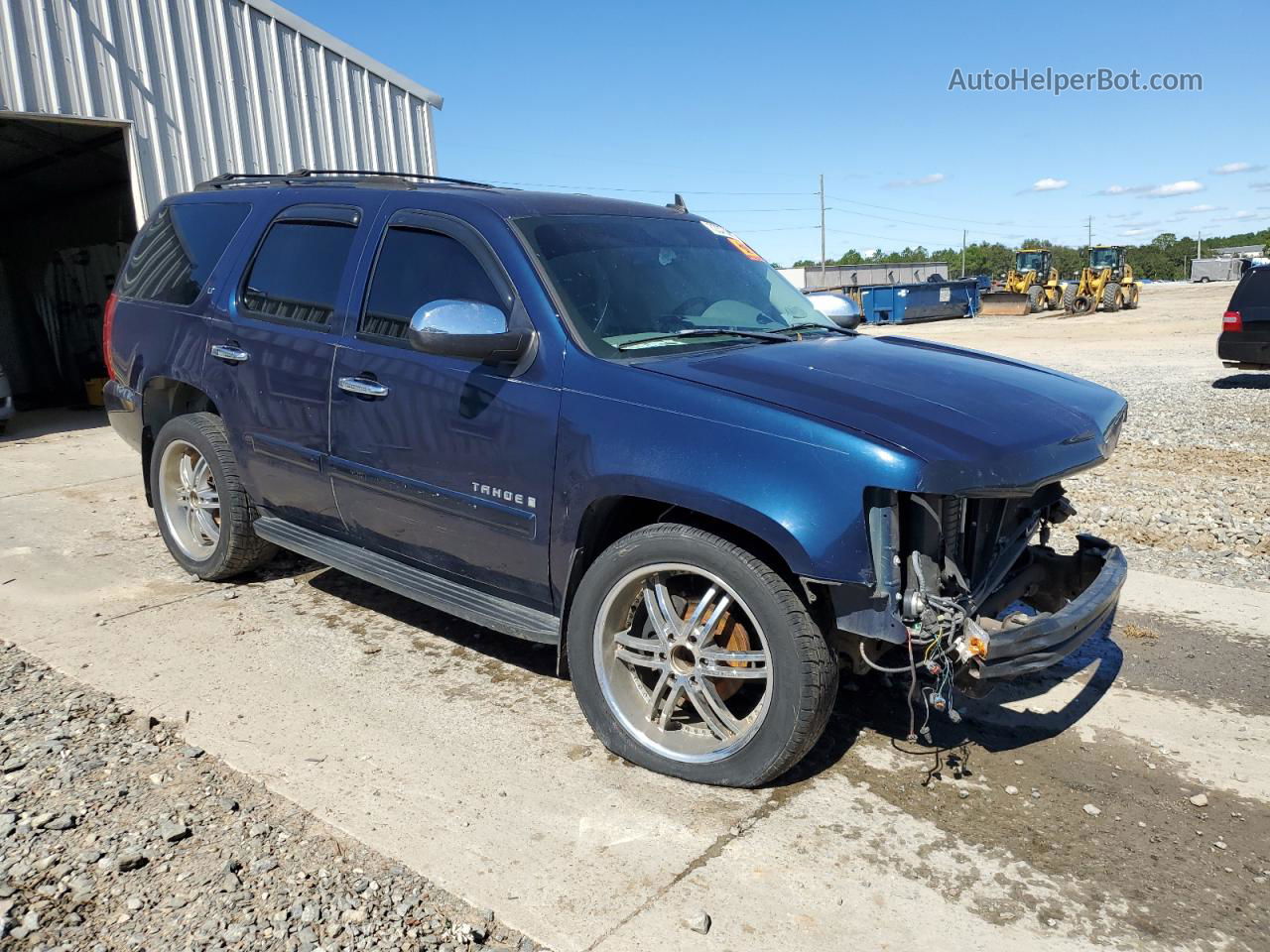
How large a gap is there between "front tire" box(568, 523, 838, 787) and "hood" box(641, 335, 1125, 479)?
21.1 inches

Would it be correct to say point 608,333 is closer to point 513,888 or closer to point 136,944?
point 513,888

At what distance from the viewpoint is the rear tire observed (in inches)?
1452

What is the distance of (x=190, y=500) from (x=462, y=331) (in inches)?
110

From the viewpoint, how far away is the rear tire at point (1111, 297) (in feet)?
121

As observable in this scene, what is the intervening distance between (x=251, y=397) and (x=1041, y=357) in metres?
18.8

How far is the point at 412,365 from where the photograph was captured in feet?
12.4

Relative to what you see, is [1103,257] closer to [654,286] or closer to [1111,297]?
[1111,297]

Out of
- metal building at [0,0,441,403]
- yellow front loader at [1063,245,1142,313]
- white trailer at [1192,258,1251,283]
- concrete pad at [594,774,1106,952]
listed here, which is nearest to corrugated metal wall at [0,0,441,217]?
metal building at [0,0,441,403]

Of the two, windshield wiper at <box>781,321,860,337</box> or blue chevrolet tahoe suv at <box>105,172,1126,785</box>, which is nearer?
blue chevrolet tahoe suv at <box>105,172,1126,785</box>

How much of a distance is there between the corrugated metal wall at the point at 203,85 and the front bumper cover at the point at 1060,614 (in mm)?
10486

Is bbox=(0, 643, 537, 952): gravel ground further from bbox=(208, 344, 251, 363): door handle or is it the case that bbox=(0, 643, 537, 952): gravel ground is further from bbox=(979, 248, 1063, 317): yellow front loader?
bbox=(979, 248, 1063, 317): yellow front loader

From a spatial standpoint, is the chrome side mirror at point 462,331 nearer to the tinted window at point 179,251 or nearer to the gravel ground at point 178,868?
the gravel ground at point 178,868

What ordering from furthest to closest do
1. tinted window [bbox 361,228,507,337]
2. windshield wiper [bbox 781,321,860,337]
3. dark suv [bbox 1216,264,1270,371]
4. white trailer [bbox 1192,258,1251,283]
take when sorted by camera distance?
white trailer [bbox 1192,258,1251,283]
dark suv [bbox 1216,264,1270,371]
windshield wiper [bbox 781,321,860,337]
tinted window [bbox 361,228,507,337]

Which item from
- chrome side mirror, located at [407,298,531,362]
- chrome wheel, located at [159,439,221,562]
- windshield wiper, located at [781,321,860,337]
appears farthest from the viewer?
chrome wheel, located at [159,439,221,562]
